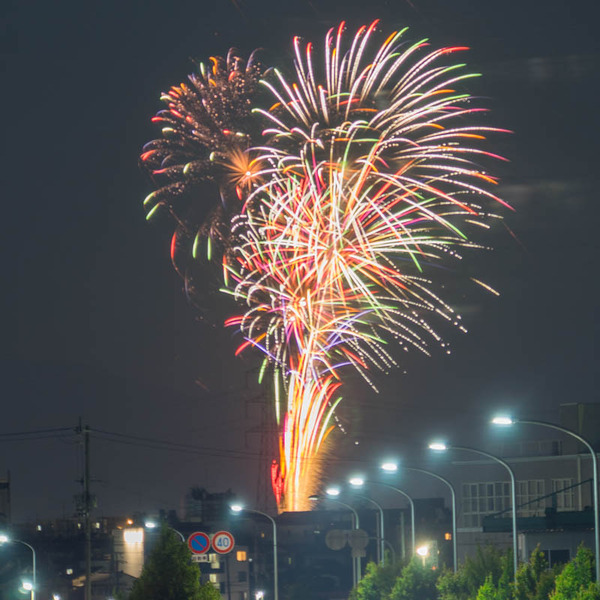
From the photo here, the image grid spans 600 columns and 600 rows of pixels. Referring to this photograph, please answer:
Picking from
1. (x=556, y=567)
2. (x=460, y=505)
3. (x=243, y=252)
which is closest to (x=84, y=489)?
(x=243, y=252)

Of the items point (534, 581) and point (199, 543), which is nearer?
point (534, 581)

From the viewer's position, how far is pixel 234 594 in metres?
124

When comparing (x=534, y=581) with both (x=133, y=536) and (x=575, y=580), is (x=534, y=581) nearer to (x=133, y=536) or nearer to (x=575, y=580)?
(x=575, y=580)

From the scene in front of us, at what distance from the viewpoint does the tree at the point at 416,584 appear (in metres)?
60.2

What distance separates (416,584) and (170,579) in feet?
92.2

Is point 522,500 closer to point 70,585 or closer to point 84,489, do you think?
point 84,489

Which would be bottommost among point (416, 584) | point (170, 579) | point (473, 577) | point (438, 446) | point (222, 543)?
point (416, 584)

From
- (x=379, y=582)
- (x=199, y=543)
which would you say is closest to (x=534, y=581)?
(x=199, y=543)

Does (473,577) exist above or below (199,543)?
below

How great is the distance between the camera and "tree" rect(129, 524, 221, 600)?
34562 mm

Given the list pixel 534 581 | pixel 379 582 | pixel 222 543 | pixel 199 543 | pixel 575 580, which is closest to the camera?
pixel 575 580

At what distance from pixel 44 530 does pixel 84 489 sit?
79.2m

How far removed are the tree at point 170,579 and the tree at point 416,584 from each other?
27.0 meters

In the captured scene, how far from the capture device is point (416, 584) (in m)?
60.5
